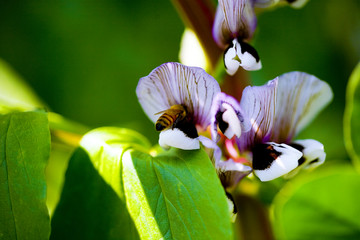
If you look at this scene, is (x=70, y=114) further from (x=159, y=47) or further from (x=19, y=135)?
(x=19, y=135)

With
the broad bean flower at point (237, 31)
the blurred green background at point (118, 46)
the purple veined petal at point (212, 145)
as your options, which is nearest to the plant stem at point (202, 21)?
the broad bean flower at point (237, 31)

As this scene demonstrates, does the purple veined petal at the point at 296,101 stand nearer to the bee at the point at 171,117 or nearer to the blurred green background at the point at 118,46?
the bee at the point at 171,117

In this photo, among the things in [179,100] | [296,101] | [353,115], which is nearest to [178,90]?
[179,100]

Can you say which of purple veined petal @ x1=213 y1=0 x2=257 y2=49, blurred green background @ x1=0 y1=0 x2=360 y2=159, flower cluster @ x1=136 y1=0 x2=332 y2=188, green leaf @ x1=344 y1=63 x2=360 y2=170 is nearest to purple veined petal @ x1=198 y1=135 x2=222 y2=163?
flower cluster @ x1=136 y1=0 x2=332 y2=188

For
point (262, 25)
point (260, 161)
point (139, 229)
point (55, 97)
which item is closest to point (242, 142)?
point (260, 161)

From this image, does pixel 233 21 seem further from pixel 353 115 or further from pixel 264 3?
pixel 353 115
